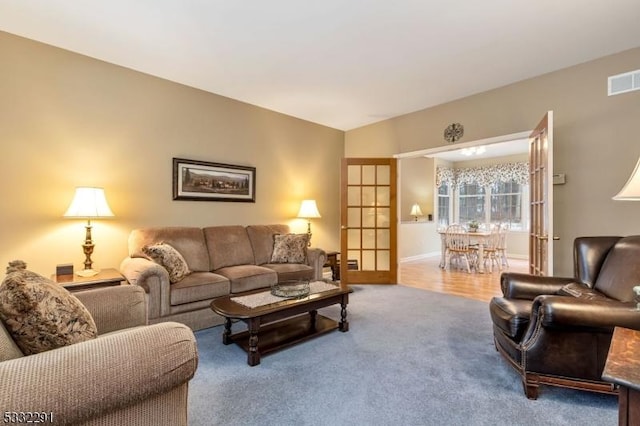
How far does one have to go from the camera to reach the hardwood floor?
171 inches

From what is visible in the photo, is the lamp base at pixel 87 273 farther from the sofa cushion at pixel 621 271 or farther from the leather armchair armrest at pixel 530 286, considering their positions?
the sofa cushion at pixel 621 271

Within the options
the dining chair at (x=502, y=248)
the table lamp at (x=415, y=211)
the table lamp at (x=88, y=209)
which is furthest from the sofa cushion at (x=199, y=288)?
the table lamp at (x=415, y=211)

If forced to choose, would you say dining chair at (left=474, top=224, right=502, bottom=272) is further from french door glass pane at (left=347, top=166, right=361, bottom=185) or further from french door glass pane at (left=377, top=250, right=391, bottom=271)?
french door glass pane at (left=347, top=166, right=361, bottom=185)

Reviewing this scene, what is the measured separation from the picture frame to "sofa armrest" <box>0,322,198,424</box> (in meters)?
2.84

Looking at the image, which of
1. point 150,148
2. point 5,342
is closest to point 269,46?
point 150,148

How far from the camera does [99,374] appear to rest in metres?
1.01

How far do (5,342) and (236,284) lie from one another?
214 centimetres

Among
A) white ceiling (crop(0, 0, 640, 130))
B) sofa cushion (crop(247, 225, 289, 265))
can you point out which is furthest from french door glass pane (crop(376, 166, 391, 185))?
sofa cushion (crop(247, 225, 289, 265))

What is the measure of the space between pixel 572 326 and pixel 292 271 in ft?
8.45

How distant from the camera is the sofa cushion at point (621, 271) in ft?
6.51

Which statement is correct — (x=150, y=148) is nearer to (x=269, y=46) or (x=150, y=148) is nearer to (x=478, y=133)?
(x=269, y=46)

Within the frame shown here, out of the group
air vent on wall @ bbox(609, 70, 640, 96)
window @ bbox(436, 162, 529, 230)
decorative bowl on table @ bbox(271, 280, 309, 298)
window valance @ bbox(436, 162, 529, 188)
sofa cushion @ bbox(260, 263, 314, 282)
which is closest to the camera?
decorative bowl on table @ bbox(271, 280, 309, 298)

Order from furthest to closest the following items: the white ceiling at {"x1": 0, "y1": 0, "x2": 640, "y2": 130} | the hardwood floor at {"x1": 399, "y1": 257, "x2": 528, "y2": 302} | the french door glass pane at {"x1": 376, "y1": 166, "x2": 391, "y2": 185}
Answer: the french door glass pane at {"x1": 376, "y1": 166, "x2": 391, "y2": 185}, the hardwood floor at {"x1": 399, "y1": 257, "x2": 528, "y2": 302}, the white ceiling at {"x1": 0, "y1": 0, "x2": 640, "y2": 130}

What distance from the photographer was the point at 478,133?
403 centimetres
